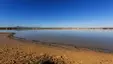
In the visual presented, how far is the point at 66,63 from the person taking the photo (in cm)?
750

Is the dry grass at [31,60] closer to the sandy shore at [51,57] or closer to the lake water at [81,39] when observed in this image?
the sandy shore at [51,57]

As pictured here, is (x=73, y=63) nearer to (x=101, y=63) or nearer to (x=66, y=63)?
(x=66, y=63)

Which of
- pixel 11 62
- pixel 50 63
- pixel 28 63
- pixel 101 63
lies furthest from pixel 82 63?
pixel 11 62

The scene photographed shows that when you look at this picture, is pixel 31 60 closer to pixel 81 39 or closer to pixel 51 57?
pixel 51 57

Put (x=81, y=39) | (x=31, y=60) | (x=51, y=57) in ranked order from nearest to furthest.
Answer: (x=31, y=60), (x=51, y=57), (x=81, y=39)

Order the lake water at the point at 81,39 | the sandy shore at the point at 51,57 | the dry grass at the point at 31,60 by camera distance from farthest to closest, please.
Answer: the lake water at the point at 81,39
the sandy shore at the point at 51,57
the dry grass at the point at 31,60

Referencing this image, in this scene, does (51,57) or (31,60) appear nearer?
(31,60)

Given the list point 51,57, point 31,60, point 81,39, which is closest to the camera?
point 31,60

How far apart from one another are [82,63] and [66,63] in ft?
3.01

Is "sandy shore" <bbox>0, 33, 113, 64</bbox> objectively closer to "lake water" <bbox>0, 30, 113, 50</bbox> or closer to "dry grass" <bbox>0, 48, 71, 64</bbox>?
"dry grass" <bbox>0, 48, 71, 64</bbox>

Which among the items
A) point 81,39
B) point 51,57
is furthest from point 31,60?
point 81,39

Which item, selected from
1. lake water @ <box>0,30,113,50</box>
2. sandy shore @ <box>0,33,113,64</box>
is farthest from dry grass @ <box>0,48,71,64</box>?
lake water @ <box>0,30,113,50</box>

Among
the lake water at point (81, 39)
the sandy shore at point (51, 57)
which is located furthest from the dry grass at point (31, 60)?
the lake water at point (81, 39)

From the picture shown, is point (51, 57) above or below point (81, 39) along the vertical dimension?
above
